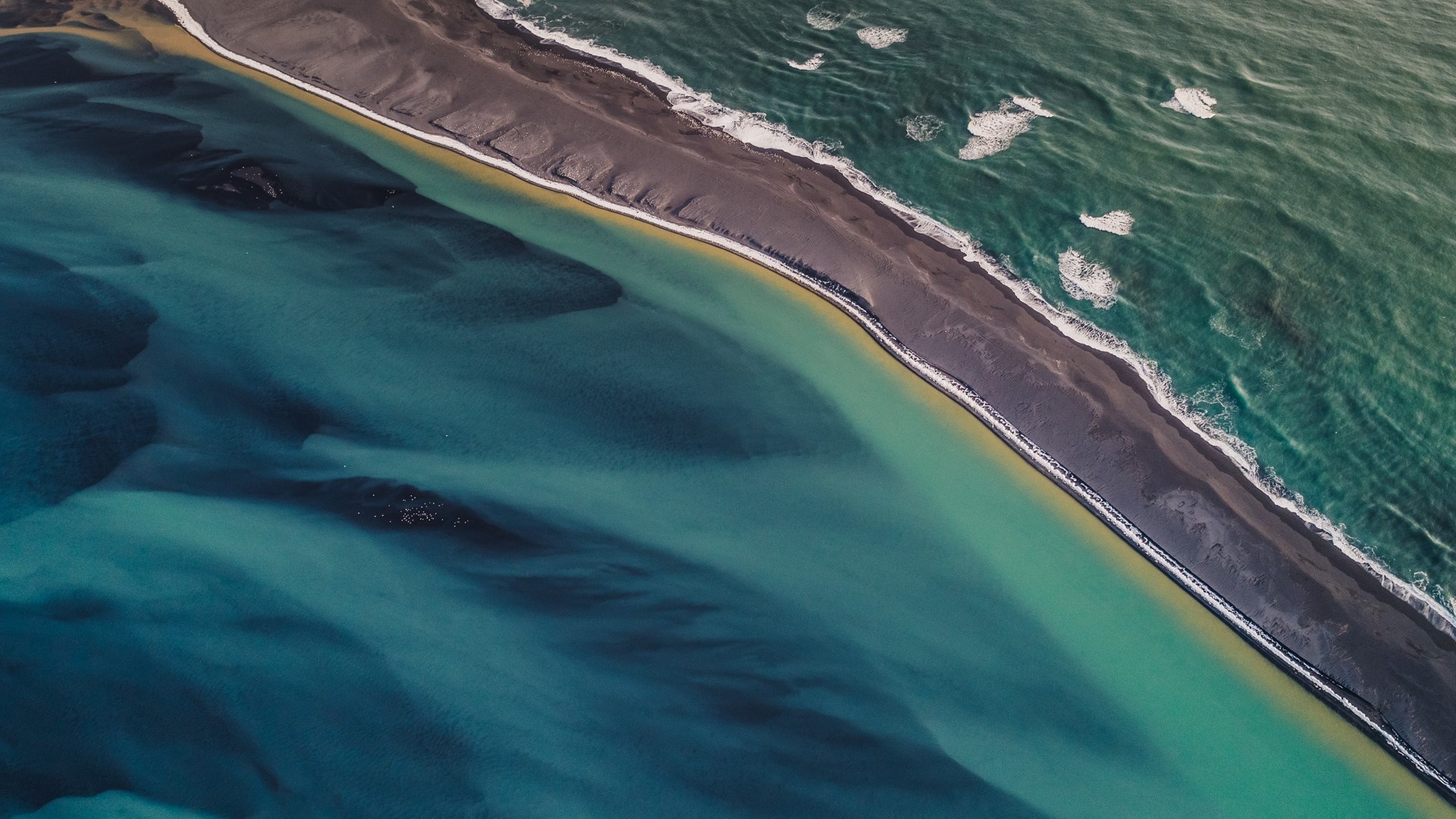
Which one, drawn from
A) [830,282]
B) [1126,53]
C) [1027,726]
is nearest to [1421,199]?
[1126,53]

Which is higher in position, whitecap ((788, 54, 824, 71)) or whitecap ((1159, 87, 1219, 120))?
whitecap ((1159, 87, 1219, 120))

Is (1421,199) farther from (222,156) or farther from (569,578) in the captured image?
(222,156)

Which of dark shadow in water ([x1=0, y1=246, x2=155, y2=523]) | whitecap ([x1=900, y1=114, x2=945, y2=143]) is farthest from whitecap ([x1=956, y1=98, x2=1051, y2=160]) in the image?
dark shadow in water ([x1=0, y1=246, x2=155, y2=523])

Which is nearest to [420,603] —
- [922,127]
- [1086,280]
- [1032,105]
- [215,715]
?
[215,715]

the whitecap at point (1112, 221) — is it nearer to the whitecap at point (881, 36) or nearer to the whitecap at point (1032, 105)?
the whitecap at point (1032, 105)

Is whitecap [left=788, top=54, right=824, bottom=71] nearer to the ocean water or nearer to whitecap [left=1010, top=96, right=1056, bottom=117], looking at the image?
whitecap [left=1010, top=96, right=1056, bottom=117]

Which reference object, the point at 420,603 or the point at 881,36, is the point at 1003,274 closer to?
the point at 881,36

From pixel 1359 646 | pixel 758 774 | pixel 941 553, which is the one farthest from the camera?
pixel 941 553
